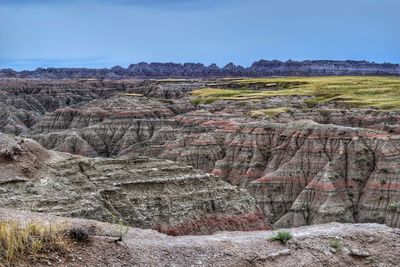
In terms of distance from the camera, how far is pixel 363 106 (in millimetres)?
90062

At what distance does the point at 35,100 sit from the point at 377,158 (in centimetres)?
12610

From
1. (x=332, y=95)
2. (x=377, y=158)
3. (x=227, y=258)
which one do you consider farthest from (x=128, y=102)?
(x=227, y=258)

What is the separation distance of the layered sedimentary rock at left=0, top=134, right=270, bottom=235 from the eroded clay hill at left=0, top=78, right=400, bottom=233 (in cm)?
12

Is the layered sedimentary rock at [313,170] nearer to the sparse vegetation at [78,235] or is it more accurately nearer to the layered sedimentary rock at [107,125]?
the layered sedimentary rock at [107,125]

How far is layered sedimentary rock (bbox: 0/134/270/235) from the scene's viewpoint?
2328 centimetres

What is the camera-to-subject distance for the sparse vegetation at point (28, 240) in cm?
1332

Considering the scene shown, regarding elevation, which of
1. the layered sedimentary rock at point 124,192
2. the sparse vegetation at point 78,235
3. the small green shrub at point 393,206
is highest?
the sparse vegetation at point 78,235

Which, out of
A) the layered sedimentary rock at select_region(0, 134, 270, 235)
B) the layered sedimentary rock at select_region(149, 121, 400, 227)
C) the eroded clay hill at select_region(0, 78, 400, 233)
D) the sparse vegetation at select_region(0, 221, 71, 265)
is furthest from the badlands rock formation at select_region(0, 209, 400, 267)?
the layered sedimentary rock at select_region(149, 121, 400, 227)

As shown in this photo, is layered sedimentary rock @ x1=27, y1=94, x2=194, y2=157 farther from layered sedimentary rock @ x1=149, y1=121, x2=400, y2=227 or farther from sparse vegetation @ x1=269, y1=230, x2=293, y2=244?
sparse vegetation @ x1=269, y1=230, x2=293, y2=244

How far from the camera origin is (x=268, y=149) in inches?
2771

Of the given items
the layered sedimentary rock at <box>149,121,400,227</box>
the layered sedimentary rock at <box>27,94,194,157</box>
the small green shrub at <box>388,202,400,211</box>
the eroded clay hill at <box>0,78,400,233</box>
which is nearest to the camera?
the eroded clay hill at <box>0,78,400,233</box>

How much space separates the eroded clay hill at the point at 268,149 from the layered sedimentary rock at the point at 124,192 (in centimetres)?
12

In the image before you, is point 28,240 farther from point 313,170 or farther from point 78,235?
point 313,170

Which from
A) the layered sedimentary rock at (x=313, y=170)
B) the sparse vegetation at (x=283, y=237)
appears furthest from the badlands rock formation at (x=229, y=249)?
the layered sedimentary rock at (x=313, y=170)
